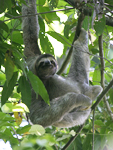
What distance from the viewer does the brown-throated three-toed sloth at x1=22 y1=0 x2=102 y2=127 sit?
142 inches

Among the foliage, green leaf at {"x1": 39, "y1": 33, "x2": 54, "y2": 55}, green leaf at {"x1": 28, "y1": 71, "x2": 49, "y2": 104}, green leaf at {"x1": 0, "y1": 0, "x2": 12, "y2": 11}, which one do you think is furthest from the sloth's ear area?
green leaf at {"x1": 0, "y1": 0, "x2": 12, "y2": 11}

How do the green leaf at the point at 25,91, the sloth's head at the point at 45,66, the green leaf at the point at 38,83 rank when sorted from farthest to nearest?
the sloth's head at the point at 45,66 < the green leaf at the point at 25,91 < the green leaf at the point at 38,83

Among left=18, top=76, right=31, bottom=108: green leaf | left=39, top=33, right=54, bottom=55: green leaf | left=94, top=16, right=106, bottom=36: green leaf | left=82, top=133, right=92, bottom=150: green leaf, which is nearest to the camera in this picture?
left=18, top=76, right=31, bottom=108: green leaf

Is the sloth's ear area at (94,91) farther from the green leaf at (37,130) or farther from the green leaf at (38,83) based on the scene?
the green leaf at (37,130)

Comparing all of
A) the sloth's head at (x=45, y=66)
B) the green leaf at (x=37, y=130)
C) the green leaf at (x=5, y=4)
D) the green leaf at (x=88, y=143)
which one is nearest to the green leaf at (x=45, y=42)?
the sloth's head at (x=45, y=66)

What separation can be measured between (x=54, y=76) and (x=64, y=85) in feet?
0.96

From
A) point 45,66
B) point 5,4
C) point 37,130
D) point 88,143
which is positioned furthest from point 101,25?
point 88,143

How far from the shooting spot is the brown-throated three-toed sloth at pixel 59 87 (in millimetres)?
3600

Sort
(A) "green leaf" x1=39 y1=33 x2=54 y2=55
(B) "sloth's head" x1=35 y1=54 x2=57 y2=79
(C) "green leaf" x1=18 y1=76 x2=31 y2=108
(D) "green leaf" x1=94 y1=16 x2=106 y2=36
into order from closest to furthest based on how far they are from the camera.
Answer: (C) "green leaf" x1=18 y1=76 x2=31 y2=108 < (D) "green leaf" x1=94 y1=16 x2=106 y2=36 < (A) "green leaf" x1=39 y1=33 x2=54 y2=55 < (B) "sloth's head" x1=35 y1=54 x2=57 y2=79

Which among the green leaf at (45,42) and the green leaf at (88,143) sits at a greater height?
the green leaf at (45,42)

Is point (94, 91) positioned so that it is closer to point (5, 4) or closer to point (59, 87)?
point (59, 87)

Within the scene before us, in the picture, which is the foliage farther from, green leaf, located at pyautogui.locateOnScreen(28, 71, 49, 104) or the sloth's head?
the sloth's head

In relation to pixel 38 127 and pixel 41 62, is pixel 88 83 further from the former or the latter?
pixel 38 127

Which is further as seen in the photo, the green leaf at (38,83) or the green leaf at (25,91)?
the green leaf at (25,91)
